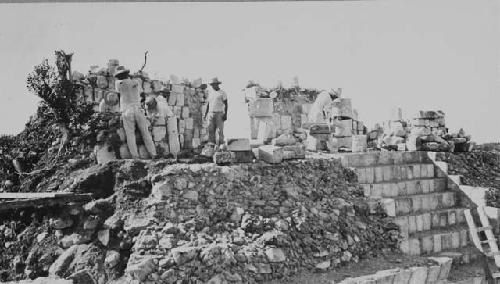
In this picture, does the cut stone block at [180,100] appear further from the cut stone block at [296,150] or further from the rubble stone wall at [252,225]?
the rubble stone wall at [252,225]

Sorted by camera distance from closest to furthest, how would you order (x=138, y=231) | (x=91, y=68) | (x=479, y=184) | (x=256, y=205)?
1. (x=138, y=231)
2. (x=256, y=205)
3. (x=479, y=184)
4. (x=91, y=68)

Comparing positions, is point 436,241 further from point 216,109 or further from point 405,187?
point 216,109

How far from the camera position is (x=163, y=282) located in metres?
5.80

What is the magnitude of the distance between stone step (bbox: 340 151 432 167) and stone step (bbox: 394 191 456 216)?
978 mm

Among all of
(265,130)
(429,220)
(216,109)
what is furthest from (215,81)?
(429,220)

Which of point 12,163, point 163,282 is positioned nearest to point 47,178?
point 12,163

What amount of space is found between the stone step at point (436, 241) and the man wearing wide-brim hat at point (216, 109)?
5255 mm

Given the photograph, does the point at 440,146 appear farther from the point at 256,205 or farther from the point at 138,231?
the point at 138,231

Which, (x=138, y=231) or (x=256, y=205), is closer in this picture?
(x=138, y=231)

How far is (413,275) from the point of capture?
7.15m

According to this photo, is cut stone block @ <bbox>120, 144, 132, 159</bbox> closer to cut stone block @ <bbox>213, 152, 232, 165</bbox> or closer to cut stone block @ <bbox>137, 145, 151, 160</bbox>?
cut stone block @ <bbox>137, 145, 151, 160</bbox>

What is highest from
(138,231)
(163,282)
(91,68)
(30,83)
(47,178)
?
(91,68)

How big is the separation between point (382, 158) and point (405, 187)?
2.70 feet

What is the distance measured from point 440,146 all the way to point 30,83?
32.3 ft
